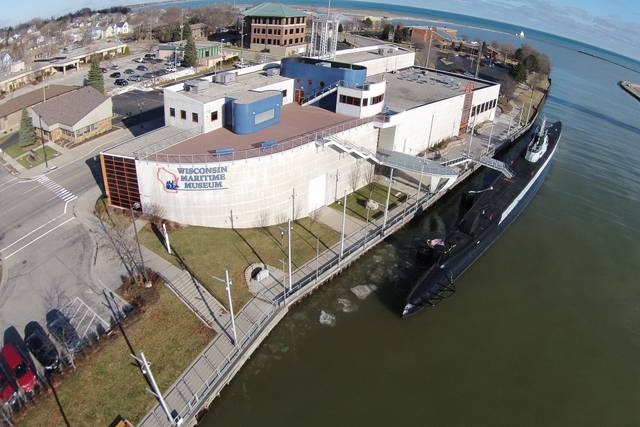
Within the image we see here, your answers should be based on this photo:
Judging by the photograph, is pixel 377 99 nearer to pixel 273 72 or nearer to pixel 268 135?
pixel 273 72

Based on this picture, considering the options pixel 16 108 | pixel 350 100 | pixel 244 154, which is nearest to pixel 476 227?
pixel 350 100

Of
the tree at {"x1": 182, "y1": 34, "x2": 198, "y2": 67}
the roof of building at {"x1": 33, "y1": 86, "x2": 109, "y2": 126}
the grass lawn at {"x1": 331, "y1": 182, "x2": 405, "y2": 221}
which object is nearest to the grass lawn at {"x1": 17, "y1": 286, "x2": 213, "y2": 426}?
the grass lawn at {"x1": 331, "y1": 182, "x2": 405, "y2": 221}

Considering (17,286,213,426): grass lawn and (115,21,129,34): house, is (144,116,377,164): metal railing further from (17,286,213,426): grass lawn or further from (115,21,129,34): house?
(115,21,129,34): house

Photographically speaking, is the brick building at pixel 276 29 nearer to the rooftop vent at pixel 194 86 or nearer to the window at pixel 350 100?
the window at pixel 350 100

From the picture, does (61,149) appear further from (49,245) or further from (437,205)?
(437,205)

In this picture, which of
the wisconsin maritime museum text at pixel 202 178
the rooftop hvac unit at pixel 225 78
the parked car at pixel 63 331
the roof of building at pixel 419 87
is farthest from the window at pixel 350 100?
the parked car at pixel 63 331

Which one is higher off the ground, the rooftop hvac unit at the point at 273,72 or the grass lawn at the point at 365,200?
the rooftop hvac unit at the point at 273,72
